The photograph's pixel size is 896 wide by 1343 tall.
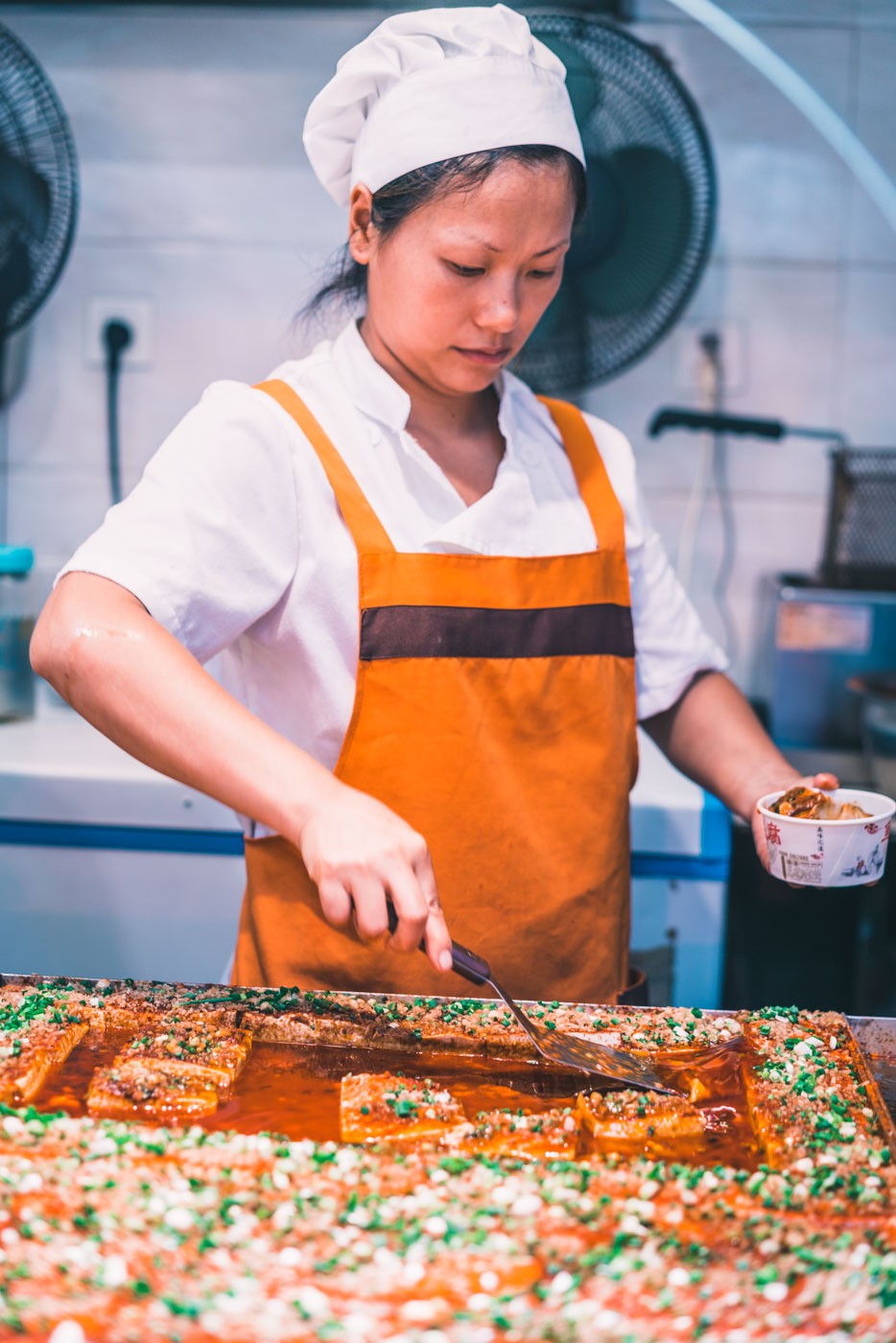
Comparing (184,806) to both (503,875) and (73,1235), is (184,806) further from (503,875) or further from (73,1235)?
(73,1235)

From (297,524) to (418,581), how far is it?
0.15m

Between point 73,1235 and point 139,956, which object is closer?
point 73,1235

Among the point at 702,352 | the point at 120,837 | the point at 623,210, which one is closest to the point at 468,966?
the point at 120,837

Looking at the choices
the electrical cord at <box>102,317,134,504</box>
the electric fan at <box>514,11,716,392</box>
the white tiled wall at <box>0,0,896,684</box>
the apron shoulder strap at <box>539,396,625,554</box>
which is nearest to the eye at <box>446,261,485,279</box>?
the apron shoulder strap at <box>539,396,625,554</box>

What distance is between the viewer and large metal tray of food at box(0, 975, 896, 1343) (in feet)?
2.85

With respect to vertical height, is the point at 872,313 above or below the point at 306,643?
above

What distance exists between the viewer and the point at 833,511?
2664 mm

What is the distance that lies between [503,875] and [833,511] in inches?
58.6

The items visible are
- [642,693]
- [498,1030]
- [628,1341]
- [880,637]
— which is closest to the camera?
[628,1341]

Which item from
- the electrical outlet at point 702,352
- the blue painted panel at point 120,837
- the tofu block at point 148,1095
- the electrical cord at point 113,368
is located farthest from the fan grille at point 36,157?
the tofu block at point 148,1095

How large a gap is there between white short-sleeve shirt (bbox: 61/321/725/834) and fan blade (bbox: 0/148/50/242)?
3.63 ft

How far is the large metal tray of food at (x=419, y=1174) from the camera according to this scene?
2.85 ft

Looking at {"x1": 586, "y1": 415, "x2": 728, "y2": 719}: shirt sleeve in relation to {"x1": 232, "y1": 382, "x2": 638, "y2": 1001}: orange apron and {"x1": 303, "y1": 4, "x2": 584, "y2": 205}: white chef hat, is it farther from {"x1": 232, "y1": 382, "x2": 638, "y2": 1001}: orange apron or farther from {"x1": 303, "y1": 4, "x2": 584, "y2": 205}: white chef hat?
{"x1": 303, "y1": 4, "x2": 584, "y2": 205}: white chef hat

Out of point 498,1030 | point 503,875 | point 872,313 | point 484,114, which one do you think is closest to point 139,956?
point 503,875
